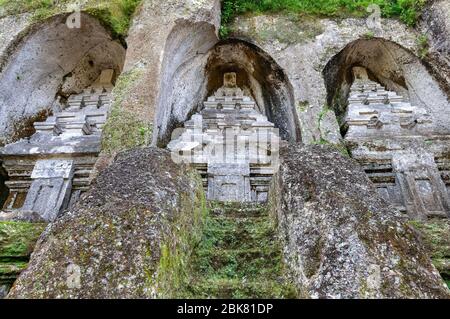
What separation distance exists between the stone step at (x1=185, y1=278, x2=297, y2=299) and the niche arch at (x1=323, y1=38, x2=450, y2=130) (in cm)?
626

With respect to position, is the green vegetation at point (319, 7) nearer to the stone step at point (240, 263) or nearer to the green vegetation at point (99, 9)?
the green vegetation at point (99, 9)

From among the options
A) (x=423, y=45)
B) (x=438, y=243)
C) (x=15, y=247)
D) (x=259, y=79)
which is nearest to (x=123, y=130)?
(x=15, y=247)

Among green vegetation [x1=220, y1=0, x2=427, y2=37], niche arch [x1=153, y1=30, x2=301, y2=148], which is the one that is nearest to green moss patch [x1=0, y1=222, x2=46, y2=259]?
niche arch [x1=153, y1=30, x2=301, y2=148]

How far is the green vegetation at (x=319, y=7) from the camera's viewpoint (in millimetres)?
8964

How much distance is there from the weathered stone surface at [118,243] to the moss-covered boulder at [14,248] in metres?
1.03

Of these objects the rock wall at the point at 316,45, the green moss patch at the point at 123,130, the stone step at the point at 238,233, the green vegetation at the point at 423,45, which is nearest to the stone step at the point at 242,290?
the stone step at the point at 238,233

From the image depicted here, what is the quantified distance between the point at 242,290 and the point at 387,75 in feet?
26.7

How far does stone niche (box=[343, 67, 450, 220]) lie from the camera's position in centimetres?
653

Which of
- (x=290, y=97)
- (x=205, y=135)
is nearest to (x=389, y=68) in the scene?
(x=290, y=97)

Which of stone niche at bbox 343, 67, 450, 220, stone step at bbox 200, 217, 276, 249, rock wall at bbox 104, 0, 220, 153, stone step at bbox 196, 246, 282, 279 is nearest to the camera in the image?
stone step at bbox 196, 246, 282, 279

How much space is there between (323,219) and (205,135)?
511cm

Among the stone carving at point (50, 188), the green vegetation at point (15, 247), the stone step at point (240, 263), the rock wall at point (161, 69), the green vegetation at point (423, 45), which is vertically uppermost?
the green vegetation at point (423, 45)

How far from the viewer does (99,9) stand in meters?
7.93

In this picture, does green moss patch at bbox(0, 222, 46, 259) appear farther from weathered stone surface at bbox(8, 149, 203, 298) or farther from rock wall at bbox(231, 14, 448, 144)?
rock wall at bbox(231, 14, 448, 144)
